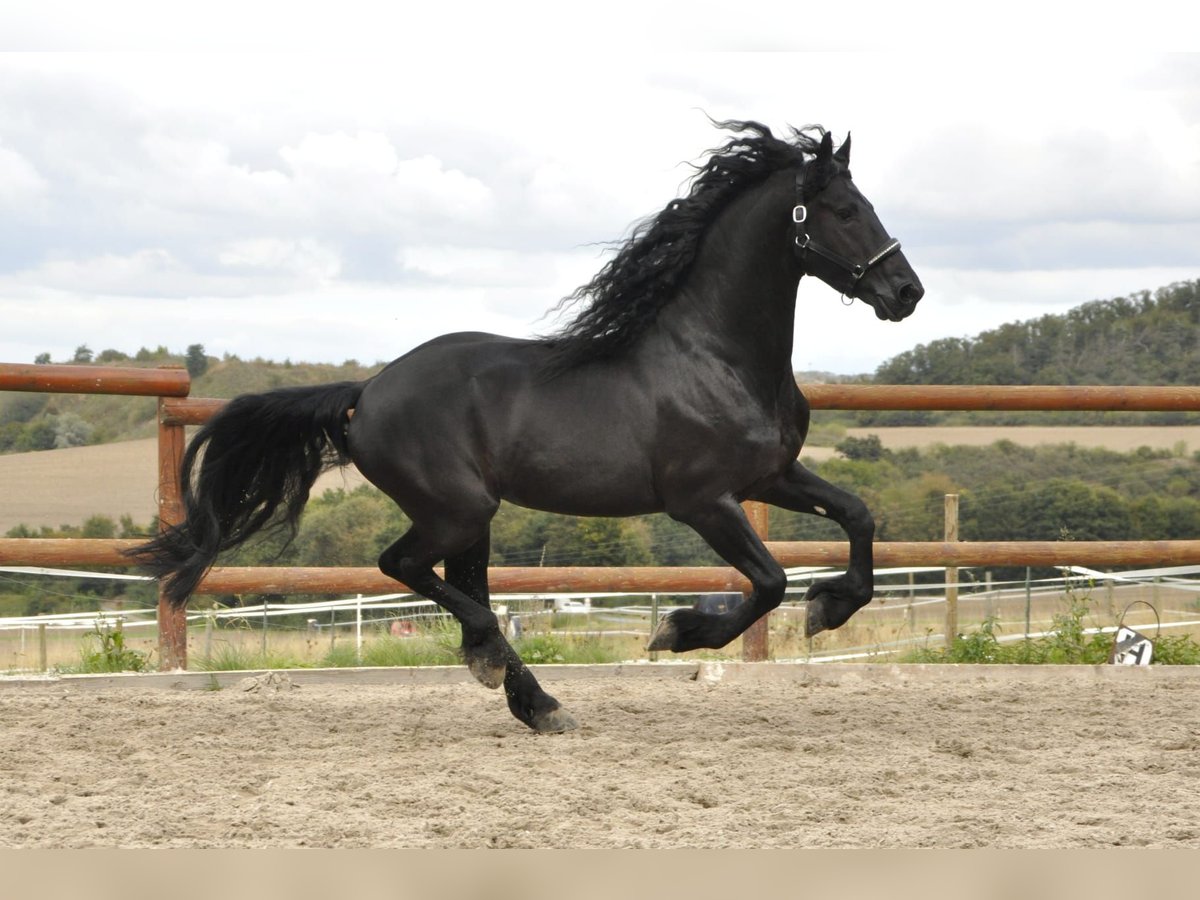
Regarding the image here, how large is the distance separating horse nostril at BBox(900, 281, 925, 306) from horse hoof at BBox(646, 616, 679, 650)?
145cm

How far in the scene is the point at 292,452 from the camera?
18.4ft

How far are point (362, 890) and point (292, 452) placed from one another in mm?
3133

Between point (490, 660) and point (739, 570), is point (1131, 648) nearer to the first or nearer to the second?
point (739, 570)

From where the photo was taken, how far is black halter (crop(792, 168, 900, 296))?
16.2 ft

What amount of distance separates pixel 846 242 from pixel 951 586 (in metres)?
2.65

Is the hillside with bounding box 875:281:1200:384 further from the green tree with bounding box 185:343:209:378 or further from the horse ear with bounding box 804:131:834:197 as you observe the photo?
the horse ear with bounding box 804:131:834:197

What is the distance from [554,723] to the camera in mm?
5074

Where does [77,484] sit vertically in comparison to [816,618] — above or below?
above

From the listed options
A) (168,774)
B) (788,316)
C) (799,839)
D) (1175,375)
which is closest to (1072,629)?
(788,316)

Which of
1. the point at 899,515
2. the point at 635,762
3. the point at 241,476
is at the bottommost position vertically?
the point at 635,762

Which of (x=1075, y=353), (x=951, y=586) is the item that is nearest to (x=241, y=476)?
(x=951, y=586)

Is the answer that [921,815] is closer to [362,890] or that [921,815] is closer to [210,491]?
[362,890]

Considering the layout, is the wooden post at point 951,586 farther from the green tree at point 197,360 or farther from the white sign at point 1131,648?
the green tree at point 197,360

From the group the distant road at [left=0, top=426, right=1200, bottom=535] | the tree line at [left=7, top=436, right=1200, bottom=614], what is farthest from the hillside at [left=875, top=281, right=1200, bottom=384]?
the distant road at [left=0, top=426, right=1200, bottom=535]
